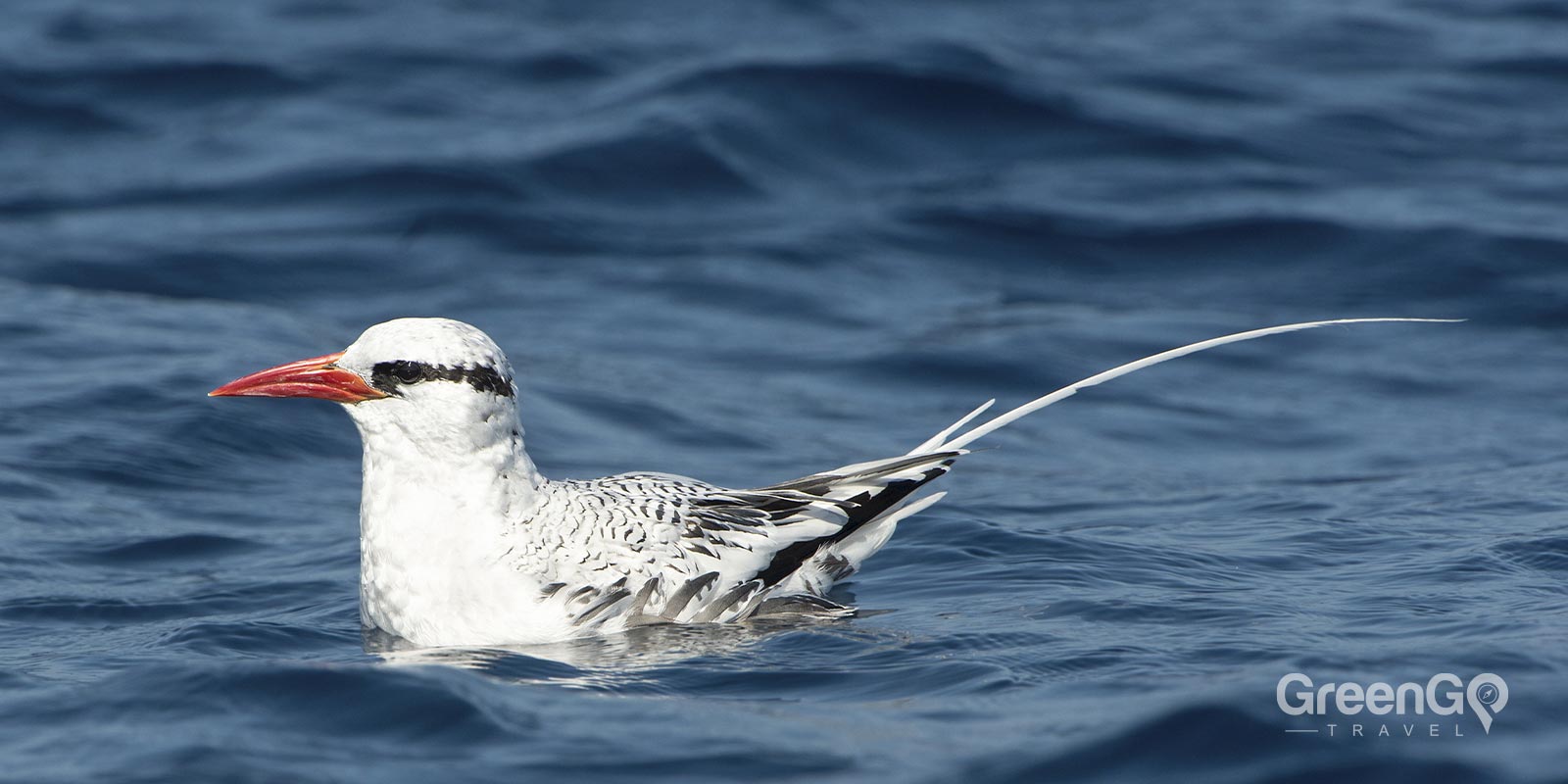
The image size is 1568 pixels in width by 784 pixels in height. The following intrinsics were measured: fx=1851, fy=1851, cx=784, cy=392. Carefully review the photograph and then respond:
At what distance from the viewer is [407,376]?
8.55 metres

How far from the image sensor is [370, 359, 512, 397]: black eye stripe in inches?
336

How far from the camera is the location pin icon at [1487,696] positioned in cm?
697

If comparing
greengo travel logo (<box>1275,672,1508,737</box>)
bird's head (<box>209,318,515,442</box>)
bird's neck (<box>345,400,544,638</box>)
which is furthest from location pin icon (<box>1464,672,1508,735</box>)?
bird's head (<box>209,318,515,442</box>)

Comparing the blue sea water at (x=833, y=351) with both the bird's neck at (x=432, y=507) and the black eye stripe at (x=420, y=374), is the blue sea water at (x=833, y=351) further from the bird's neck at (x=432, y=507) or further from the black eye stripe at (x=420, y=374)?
the black eye stripe at (x=420, y=374)

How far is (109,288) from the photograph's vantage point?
650 inches

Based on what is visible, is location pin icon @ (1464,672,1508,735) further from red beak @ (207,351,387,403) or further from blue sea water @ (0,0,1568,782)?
red beak @ (207,351,387,403)

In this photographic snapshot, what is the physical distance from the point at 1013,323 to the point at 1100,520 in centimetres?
493

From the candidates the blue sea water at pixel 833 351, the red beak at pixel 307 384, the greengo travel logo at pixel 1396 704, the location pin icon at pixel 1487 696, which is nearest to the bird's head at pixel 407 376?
the red beak at pixel 307 384

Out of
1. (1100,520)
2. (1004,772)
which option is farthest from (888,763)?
(1100,520)

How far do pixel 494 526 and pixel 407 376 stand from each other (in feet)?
2.66

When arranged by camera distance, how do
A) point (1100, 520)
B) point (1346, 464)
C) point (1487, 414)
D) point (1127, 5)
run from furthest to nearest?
point (1127, 5), point (1487, 414), point (1346, 464), point (1100, 520)

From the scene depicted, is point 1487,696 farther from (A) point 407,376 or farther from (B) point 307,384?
(B) point 307,384

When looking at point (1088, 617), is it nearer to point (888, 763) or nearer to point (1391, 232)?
point (888, 763)

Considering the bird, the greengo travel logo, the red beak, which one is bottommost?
the greengo travel logo
